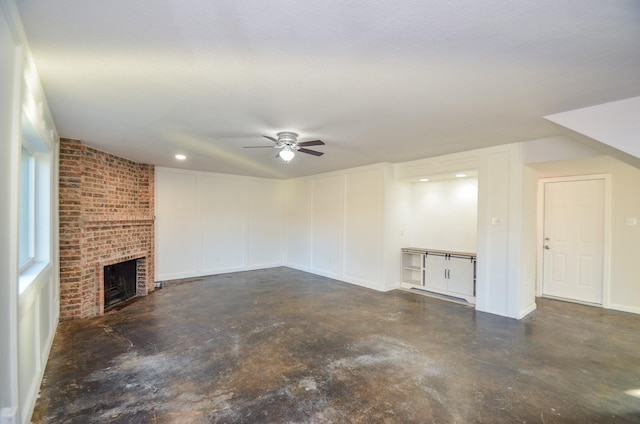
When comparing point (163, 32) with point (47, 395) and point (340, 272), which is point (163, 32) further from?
point (340, 272)

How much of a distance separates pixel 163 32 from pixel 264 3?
26.0 inches

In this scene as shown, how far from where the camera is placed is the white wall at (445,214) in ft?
18.6

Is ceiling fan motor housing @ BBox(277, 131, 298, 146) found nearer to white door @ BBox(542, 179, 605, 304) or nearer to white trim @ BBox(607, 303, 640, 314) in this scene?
white door @ BBox(542, 179, 605, 304)

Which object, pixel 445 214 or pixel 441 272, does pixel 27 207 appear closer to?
pixel 441 272

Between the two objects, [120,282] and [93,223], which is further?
[120,282]

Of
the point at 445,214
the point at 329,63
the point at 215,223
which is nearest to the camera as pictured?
the point at 329,63

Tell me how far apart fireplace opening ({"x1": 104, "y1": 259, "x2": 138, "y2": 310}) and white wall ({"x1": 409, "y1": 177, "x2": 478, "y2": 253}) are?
547 cm

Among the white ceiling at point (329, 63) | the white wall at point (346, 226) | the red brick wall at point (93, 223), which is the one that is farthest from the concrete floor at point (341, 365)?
the white ceiling at point (329, 63)

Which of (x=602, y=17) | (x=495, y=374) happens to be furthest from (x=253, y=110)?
(x=495, y=374)

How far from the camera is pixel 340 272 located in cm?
652

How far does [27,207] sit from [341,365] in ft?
11.8

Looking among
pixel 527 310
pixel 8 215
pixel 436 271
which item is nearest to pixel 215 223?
pixel 436 271

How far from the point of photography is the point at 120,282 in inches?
200

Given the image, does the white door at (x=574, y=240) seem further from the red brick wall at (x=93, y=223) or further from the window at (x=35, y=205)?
the red brick wall at (x=93, y=223)
